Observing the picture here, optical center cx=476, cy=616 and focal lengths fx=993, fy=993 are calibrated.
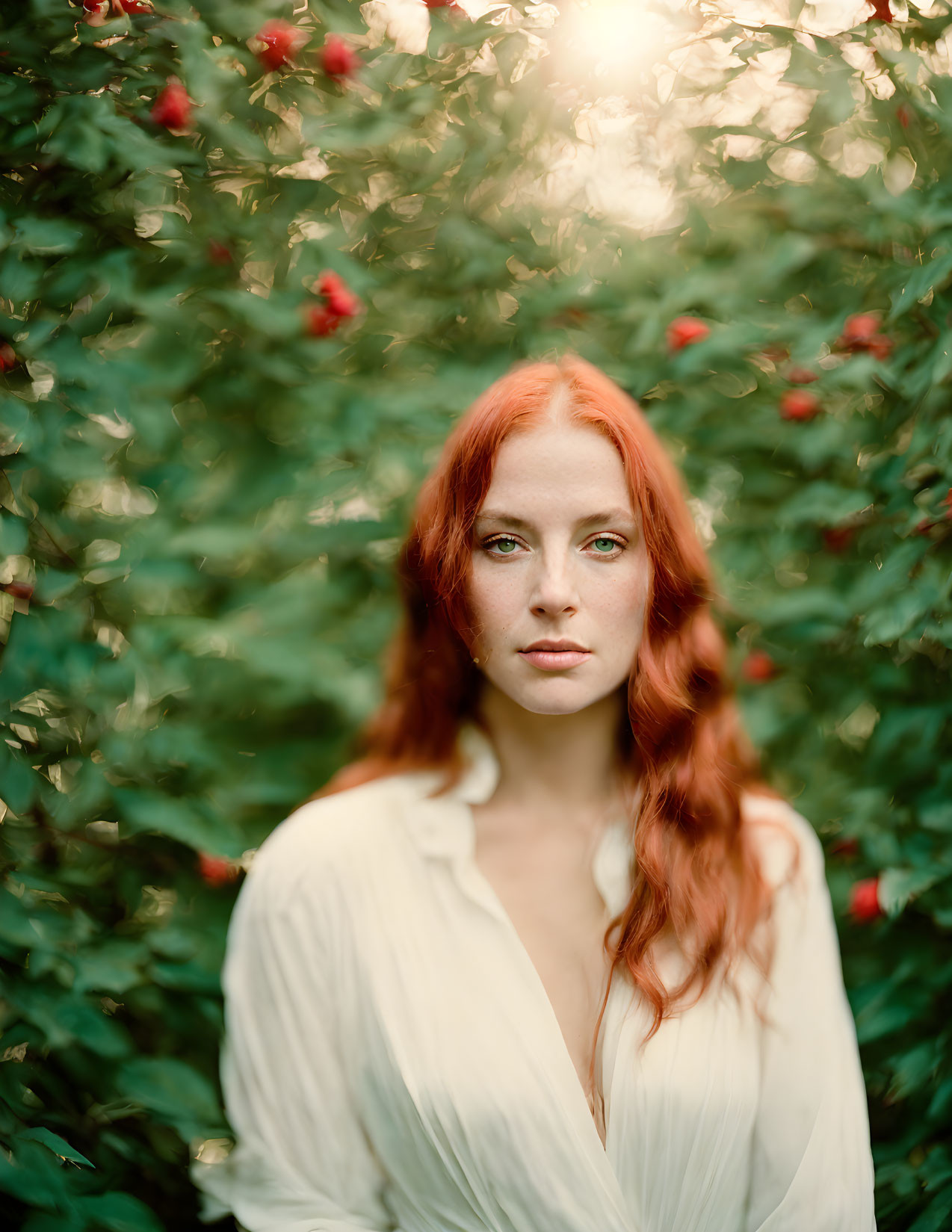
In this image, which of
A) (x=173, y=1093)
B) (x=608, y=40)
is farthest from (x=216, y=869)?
(x=608, y=40)

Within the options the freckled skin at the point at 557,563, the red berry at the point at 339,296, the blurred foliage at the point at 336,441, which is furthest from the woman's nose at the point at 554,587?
the red berry at the point at 339,296

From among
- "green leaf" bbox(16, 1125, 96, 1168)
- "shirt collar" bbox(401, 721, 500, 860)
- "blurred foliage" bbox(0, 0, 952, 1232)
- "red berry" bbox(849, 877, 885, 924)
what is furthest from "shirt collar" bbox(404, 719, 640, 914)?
"green leaf" bbox(16, 1125, 96, 1168)

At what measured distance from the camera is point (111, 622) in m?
1.11

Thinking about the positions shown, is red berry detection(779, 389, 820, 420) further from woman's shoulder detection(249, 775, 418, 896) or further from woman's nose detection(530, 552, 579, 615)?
woman's shoulder detection(249, 775, 418, 896)

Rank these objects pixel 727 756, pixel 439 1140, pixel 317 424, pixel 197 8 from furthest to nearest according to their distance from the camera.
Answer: pixel 317 424 → pixel 197 8 → pixel 727 756 → pixel 439 1140

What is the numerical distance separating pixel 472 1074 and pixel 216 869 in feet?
1.40

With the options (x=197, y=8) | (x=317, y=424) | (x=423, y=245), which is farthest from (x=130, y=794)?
(x=197, y=8)

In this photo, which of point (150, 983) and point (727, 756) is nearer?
point (727, 756)

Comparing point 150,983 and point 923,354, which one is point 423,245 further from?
point 150,983

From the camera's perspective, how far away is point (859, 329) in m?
1.20

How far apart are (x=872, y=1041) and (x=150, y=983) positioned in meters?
0.90

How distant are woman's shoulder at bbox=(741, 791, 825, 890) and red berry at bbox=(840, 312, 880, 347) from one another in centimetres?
58

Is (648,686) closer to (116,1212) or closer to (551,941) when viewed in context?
(551,941)

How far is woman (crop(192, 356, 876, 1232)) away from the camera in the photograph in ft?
2.81
